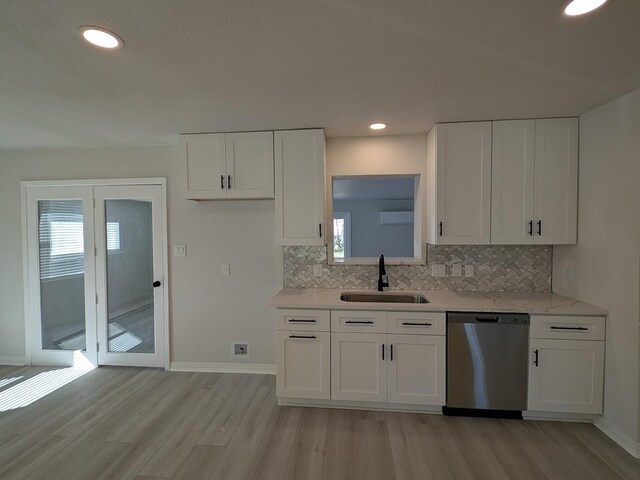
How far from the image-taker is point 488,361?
238 cm

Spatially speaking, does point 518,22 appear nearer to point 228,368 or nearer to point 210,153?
point 210,153

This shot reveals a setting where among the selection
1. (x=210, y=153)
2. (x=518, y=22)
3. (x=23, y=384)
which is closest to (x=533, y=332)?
(x=518, y=22)

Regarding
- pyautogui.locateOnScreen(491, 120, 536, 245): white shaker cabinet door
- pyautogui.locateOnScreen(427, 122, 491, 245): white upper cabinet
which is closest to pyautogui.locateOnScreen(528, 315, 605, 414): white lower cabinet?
pyautogui.locateOnScreen(491, 120, 536, 245): white shaker cabinet door

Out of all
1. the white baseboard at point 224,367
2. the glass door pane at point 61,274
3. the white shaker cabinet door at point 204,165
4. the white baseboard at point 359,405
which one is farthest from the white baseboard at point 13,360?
the white baseboard at point 359,405

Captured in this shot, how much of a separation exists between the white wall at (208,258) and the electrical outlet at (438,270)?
1545mm

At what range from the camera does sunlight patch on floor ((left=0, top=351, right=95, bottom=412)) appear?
2721mm

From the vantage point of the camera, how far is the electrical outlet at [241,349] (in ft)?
10.5

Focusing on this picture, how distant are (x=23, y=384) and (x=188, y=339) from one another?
161 cm

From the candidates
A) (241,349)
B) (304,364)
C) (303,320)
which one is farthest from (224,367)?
(303,320)

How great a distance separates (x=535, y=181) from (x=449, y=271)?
1058 mm

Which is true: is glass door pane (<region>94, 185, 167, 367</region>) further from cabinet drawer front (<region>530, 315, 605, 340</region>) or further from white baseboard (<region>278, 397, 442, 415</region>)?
cabinet drawer front (<region>530, 315, 605, 340</region>)

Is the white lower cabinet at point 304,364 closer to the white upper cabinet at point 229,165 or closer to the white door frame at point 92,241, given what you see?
the white upper cabinet at point 229,165

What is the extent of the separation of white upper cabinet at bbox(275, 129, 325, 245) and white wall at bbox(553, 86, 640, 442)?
213 cm

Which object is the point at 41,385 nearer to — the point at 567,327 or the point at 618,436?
the point at 567,327
